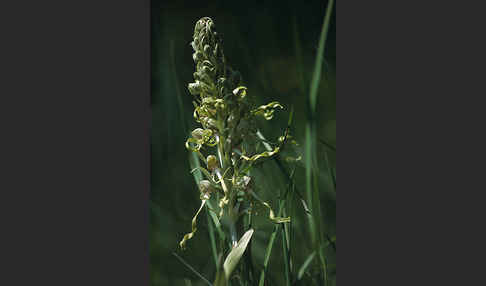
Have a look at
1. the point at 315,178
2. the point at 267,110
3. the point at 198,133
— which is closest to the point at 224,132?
the point at 198,133

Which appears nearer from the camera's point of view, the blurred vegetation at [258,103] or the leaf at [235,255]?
the leaf at [235,255]

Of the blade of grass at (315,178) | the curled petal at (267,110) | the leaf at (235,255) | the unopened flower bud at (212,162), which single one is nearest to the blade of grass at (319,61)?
the blade of grass at (315,178)

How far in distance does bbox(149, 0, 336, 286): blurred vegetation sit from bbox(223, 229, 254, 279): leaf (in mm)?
152

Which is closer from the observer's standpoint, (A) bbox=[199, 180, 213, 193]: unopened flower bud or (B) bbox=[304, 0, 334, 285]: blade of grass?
(A) bbox=[199, 180, 213, 193]: unopened flower bud

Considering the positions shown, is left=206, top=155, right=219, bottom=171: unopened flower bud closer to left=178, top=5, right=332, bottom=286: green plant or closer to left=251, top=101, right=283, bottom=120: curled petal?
left=178, top=5, right=332, bottom=286: green plant

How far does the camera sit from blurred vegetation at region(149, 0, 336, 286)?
2713mm

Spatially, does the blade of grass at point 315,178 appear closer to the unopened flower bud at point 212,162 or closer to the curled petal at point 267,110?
the curled petal at point 267,110

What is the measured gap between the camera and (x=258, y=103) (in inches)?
107

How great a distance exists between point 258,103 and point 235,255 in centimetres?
62

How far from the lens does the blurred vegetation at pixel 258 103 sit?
271 centimetres

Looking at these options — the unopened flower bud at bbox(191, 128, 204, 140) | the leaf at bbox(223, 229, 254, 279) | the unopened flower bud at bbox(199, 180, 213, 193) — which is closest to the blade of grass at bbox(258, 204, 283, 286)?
the leaf at bbox(223, 229, 254, 279)

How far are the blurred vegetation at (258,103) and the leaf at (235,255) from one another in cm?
15

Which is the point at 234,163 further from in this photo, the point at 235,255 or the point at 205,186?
the point at 235,255

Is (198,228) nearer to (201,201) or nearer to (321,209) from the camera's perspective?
(201,201)
